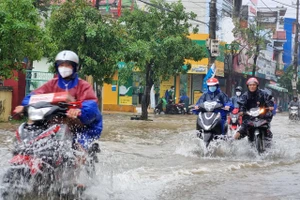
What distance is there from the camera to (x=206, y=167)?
8.77m

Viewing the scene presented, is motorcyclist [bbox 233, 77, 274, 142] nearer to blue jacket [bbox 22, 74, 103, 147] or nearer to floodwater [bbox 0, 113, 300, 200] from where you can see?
floodwater [bbox 0, 113, 300, 200]

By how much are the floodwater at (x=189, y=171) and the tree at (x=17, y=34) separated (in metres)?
2.07

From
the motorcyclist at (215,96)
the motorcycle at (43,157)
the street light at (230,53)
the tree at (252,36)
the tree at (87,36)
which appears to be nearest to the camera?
the motorcycle at (43,157)

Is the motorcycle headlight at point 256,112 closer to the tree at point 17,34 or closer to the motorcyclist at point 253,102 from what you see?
the motorcyclist at point 253,102

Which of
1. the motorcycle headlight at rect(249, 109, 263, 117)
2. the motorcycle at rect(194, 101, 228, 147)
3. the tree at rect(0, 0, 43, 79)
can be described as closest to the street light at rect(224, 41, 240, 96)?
→ the tree at rect(0, 0, 43, 79)

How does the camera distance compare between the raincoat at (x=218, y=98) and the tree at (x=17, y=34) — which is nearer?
the raincoat at (x=218, y=98)

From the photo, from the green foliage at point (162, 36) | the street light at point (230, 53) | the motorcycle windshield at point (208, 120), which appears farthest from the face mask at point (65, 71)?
the street light at point (230, 53)

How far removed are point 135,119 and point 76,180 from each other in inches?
692

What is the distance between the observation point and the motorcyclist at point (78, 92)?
5.23 m

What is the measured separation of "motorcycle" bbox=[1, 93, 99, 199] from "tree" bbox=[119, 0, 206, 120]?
16.4m

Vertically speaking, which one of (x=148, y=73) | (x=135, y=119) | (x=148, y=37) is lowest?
(x=135, y=119)

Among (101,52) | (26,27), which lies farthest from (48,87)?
(101,52)

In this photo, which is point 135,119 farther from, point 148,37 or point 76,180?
point 76,180

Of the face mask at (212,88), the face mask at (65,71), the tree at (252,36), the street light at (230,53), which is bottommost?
the face mask at (212,88)
